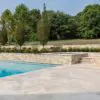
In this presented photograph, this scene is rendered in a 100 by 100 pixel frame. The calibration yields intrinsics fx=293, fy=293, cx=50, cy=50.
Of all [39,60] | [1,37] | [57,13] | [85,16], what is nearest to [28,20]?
[57,13]

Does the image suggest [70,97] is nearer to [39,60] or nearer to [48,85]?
[48,85]

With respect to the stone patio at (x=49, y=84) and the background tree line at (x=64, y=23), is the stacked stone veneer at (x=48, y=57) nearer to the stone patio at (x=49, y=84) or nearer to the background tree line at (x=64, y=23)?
the stone patio at (x=49, y=84)

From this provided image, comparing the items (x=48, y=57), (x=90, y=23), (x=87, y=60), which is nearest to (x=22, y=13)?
(x=90, y=23)

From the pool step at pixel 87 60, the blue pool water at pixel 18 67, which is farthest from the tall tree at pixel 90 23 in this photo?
the pool step at pixel 87 60

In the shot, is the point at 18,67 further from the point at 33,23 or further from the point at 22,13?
the point at 33,23

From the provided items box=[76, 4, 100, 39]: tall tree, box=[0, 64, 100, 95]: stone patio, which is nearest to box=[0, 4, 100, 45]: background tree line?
box=[76, 4, 100, 39]: tall tree

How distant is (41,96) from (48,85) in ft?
4.80

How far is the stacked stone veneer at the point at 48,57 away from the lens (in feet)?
55.5

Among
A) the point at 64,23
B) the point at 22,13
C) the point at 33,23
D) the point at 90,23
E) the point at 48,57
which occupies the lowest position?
the point at 48,57

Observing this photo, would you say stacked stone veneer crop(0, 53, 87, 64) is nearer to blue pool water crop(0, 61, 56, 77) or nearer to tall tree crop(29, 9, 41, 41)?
blue pool water crop(0, 61, 56, 77)

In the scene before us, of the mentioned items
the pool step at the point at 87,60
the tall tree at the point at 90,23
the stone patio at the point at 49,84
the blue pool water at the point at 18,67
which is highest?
the tall tree at the point at 90,23

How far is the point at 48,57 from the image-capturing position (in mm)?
18188

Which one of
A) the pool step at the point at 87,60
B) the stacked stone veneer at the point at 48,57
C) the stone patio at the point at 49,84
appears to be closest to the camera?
the stone patio at the point at 49,84

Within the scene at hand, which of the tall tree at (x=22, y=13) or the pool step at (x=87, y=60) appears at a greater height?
the tall tree at (x=22, y=13)
